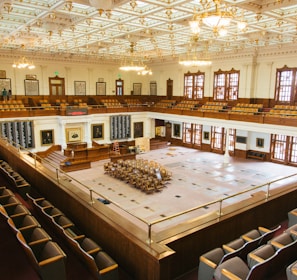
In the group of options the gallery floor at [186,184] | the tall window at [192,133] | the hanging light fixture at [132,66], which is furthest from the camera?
the tall window at [192,133]

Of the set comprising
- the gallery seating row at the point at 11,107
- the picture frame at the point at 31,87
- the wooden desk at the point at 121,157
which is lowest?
the wooden desk at the point at 121,157

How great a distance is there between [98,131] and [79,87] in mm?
4196

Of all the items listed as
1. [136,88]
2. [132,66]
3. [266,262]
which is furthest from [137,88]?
[266,262]

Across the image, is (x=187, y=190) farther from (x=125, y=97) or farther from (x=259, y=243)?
(x=125, y=97)

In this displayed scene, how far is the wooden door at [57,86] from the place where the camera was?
2125cm

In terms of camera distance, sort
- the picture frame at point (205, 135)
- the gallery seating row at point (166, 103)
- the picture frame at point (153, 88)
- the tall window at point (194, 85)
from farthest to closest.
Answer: the picture frame at point (153, 88), the gallery seating row at point (166, 103), the tall window at point (194, 85), the picture frame at point (205, 135)

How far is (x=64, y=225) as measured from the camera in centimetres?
492

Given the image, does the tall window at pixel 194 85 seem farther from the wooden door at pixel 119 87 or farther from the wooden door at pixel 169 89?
the wooden door at pixel 119 87

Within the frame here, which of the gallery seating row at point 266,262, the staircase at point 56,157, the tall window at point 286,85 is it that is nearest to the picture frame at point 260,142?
the tall window at point 286,85

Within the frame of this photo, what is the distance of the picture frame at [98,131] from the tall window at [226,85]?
8744mm

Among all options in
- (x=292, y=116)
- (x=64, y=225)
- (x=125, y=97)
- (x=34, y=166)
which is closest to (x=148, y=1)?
(x=34, y=166)

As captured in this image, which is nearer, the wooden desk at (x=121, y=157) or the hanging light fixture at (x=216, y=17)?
the hanging light fixture at (x=216, y=17)

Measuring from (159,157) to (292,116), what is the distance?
28.0 feet

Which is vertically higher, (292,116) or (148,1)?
(148,1)
